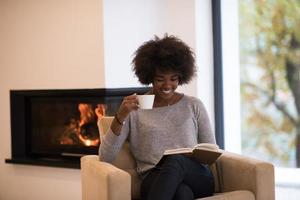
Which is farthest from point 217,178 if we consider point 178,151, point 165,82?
point 165,82

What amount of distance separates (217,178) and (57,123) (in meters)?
1.73

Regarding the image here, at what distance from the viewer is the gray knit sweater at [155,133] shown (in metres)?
2.10

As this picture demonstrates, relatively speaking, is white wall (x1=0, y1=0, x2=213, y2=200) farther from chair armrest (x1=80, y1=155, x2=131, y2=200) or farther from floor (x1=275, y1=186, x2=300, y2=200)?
chair armrest (x1=80, y1=155, x2=131, y2=200)

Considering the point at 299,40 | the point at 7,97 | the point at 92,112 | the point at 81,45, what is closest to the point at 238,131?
the point at 299,40

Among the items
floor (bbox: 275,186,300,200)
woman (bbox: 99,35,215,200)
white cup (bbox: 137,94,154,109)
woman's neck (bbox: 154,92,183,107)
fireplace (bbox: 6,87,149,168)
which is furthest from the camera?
fireplace (bbox: 6,87,149,168)

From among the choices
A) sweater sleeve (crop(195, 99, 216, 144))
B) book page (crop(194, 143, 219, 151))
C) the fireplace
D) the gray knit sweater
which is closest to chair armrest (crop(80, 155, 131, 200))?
the gray knit sweater

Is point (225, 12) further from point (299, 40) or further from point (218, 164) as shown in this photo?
point (218, 164)

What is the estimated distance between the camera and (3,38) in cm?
357

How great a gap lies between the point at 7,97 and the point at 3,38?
0.50 m

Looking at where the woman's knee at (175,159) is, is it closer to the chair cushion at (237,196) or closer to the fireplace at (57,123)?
the chair cushion at (237,196)

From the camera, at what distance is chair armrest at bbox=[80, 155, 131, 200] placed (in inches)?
68.9

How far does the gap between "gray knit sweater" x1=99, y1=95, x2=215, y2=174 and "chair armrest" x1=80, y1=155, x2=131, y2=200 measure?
0.38 ft

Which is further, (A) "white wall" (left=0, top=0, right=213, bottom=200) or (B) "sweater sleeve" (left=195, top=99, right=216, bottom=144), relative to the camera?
(A) "white wall" (left=0, top=0, right=213, bottom=200)

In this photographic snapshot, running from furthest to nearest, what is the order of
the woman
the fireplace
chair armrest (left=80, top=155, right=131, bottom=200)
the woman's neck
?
the fireplace < the woman's neck < the woman < chair armrest (left=80, top=155, right=131, bottom=200)
